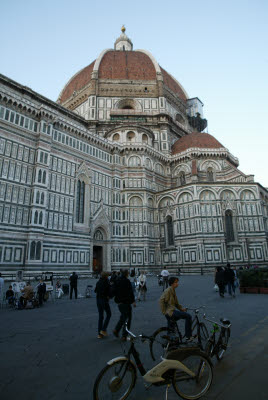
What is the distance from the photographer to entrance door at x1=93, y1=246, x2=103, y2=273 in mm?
30031

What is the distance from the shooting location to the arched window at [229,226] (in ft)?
102

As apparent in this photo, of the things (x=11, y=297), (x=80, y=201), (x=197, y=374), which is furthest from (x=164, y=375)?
(x=80, y=201)

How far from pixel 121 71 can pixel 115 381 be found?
51.1 m

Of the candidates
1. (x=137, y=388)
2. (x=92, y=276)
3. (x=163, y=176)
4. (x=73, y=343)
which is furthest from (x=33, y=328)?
(x=163, y=176)

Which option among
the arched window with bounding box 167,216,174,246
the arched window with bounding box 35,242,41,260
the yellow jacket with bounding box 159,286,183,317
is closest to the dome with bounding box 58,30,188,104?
the arched window with bounding box 167,216,174,246

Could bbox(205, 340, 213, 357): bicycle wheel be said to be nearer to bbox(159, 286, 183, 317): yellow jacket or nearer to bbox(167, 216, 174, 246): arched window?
bbox(159, 286, 183, 317): yellow jacket

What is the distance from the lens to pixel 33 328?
689 cm

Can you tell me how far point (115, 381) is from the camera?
2967 mm

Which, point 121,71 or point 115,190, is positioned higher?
point 121,71

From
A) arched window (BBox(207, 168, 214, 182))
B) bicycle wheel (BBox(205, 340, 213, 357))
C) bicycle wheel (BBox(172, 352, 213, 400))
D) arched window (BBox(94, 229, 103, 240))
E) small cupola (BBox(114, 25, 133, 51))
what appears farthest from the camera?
small cupola (BBox(114, 25, 133, 51))

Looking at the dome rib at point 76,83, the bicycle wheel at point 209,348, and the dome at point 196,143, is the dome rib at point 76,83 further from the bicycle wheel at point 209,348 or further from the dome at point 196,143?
the bicycle wheel at point 209,348

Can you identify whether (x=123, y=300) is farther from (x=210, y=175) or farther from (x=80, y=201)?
(x=210, y=175)

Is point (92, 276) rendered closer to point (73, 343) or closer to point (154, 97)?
point (73, 343)

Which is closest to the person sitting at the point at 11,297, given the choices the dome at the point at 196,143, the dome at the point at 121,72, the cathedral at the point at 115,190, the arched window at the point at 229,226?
the cathedral at the point at 115,190
